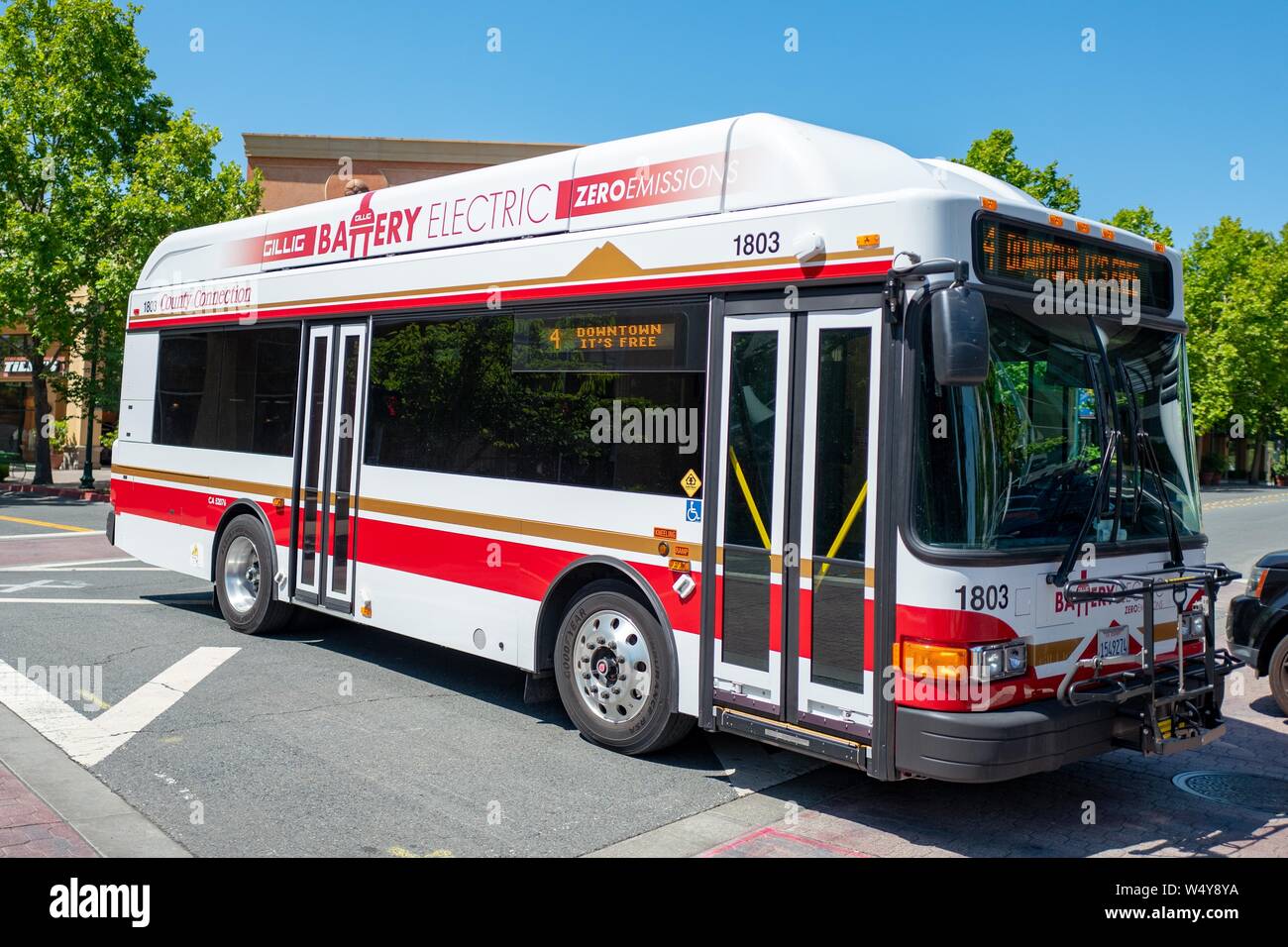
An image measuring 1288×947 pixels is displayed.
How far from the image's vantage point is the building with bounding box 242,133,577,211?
3997cm

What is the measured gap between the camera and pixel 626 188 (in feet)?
22.9

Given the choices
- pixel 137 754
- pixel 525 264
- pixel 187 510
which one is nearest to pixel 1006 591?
pixel 525 264

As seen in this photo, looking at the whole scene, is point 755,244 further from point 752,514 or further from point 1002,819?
point 1002,819

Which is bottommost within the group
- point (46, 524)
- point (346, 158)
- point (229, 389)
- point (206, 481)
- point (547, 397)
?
point (46, 524)

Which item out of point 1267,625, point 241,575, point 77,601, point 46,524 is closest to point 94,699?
point 241,575

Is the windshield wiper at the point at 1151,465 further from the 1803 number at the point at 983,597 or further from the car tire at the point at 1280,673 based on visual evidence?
the car tire at the point at 1280,673

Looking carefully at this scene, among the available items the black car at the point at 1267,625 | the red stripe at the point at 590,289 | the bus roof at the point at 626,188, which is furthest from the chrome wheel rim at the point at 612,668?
the black car at the point at 1267,625

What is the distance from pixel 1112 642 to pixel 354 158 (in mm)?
39556

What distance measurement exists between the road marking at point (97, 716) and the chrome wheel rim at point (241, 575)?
1326mm

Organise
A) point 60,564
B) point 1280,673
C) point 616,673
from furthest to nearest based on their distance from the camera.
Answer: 1. point 60,564
2. point 1280,673
3. point 616,673

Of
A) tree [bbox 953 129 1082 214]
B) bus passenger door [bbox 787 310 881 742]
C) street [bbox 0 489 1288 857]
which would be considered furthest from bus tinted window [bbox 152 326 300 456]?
tree [bbox 953 129 1082 214]

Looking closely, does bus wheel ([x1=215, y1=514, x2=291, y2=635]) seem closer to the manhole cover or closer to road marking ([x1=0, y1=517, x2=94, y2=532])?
the manhole cover

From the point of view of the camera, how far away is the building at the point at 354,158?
39969mm
